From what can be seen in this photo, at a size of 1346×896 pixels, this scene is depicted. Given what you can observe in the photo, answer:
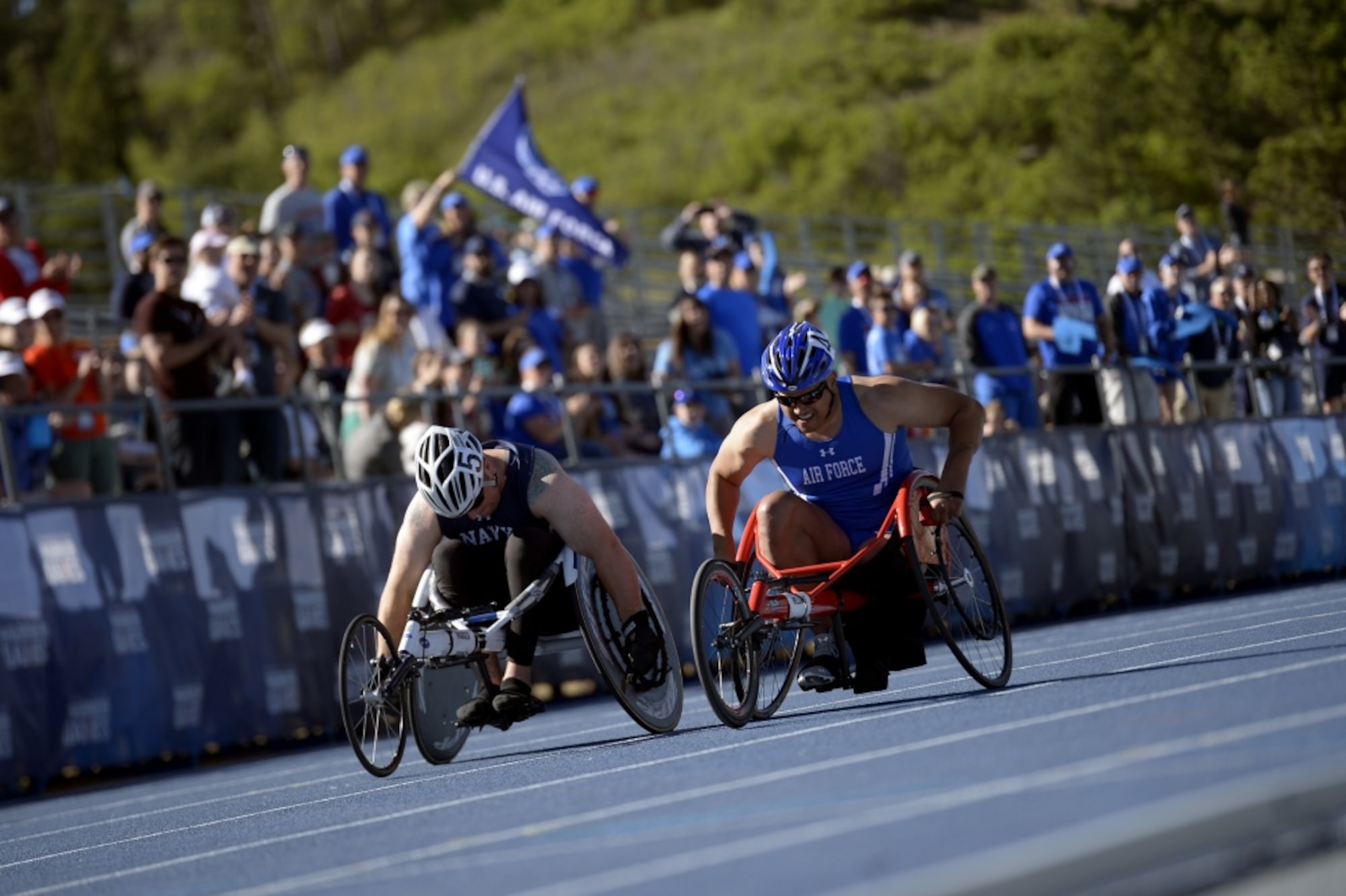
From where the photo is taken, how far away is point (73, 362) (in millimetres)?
14281

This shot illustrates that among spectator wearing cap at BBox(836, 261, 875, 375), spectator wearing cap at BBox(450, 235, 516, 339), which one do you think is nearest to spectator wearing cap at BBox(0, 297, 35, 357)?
spectator wearing cap at BBox(450, 235, 516, 339)

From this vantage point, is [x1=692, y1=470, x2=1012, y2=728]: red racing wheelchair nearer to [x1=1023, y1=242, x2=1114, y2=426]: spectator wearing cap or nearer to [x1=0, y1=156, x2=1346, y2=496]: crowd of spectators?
[x1=0, y1=156, x2=1346, y2=496]: crowd of spectators

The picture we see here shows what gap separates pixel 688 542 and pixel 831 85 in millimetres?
57544

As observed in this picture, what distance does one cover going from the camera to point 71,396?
46.1ft

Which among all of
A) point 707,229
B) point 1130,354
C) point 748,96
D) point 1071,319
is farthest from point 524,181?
point 748,96

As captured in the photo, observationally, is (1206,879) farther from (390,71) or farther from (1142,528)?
(390,71)

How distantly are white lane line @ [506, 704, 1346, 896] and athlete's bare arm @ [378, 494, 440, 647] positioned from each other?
429cm

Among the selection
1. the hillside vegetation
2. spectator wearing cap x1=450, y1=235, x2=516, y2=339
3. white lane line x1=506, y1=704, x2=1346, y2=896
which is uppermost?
the hillside vegetation

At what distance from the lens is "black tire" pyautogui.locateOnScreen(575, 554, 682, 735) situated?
9789 millimetres

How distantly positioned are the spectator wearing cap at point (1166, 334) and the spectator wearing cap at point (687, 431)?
5.20 meters

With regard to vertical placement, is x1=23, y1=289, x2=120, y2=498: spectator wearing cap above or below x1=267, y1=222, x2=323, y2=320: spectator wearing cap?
below

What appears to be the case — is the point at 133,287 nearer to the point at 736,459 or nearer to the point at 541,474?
the point at 541,474

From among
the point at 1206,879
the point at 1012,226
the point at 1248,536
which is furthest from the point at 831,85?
the point at 1206,879

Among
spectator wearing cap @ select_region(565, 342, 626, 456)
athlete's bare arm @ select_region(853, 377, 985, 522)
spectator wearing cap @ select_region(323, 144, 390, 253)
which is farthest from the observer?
spectator wearing cap @ select_region(323, 144, 390, 253)
